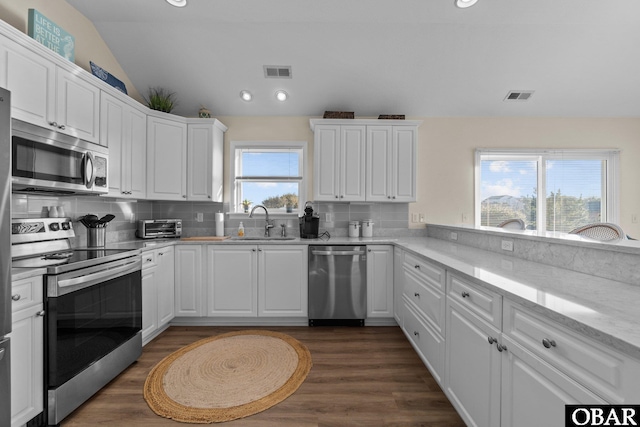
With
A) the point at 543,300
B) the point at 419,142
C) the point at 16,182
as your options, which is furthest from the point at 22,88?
the point at 419,142

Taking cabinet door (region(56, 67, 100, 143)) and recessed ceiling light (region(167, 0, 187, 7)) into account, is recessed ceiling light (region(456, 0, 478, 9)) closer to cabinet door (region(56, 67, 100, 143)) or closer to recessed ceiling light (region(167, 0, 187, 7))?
recessed ceiling light (region(167, 0, 187, 7))

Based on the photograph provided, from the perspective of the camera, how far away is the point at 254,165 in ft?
12.2

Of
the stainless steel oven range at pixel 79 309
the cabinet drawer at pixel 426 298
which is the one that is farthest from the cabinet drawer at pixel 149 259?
the cabinet drawer at pixel 426 298

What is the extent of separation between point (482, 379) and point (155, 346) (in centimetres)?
264

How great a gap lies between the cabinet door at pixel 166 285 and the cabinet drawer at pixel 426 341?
2.36 metres

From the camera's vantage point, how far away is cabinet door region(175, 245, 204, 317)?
9.71 ft

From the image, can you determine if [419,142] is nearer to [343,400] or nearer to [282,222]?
[282,222]

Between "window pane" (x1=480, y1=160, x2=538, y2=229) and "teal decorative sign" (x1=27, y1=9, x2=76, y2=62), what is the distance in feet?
14.9

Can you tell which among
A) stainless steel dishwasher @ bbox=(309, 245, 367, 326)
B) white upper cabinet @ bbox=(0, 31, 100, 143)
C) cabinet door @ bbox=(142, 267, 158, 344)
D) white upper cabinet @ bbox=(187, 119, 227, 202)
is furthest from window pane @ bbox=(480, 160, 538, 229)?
white upper cabinet @ bbox=(0, 31, 100, 143)

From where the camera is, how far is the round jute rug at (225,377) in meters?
1.76

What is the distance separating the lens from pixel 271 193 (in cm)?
373

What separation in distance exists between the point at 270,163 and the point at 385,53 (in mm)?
1883

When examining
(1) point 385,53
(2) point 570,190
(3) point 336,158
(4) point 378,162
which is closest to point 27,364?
(3) point 336,158

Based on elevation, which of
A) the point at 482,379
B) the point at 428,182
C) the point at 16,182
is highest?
the point at 428,182
